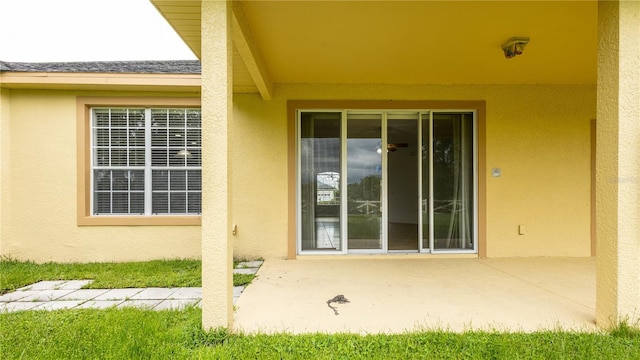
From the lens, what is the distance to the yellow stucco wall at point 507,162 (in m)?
5.71

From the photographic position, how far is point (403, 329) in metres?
2.89

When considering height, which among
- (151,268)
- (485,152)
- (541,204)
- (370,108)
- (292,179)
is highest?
(370,108)

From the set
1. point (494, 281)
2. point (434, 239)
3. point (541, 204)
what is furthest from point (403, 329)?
point (541, 204)

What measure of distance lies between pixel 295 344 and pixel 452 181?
14.6ft

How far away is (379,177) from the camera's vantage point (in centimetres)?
583

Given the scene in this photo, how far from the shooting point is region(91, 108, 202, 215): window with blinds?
5.81m

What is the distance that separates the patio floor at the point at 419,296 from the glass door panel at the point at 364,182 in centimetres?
53

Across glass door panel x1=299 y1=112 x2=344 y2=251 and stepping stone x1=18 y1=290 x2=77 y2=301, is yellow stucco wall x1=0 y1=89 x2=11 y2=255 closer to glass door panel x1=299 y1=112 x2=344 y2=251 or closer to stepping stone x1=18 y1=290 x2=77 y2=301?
stepping stone x1=18 y1=290 x2=77 y2=301

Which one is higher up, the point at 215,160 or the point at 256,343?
the point at 215,160

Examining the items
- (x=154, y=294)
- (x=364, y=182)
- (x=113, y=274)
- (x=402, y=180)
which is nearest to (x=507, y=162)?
(x=402, y=180)

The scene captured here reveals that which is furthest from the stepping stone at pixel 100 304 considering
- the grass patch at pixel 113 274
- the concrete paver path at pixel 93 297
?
the grass patch at pixel 113 274

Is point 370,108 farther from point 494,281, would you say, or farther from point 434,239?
point 494,281

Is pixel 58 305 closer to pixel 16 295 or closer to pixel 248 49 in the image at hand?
pixel 16 295

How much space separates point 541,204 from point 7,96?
9.56m
